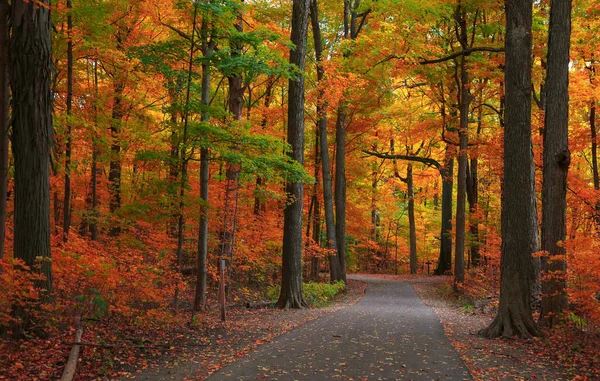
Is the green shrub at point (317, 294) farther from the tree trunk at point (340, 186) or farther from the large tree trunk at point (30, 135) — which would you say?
the large tree trunk at point (30, 135)

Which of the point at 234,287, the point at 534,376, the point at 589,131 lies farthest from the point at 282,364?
the point at 589,131

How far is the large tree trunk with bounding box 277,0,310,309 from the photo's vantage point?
13.0 m

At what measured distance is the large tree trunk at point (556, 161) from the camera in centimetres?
849

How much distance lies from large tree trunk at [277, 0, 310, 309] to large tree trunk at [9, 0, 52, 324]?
703cm

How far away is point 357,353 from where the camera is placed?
7020 millimetres

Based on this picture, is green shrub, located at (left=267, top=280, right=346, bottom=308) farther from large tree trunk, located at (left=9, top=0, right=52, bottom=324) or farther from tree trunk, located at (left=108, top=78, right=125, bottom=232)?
large tree trunk, located at (left=9, top=0, right=52, bottom=324)

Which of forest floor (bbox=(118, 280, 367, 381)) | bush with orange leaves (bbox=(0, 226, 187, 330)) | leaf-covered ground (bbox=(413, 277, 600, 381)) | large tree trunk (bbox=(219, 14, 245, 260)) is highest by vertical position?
large tree trunk (bbox=(219, 14, 245, 260))

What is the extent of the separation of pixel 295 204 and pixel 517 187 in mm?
6138

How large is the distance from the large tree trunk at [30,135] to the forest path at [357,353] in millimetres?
3508

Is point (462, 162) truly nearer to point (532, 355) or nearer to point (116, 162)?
point (532, 355)

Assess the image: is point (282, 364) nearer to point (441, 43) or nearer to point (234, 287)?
point (234, 287)

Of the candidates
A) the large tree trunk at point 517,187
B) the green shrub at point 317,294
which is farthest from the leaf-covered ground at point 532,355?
the green shrub at point 317,294

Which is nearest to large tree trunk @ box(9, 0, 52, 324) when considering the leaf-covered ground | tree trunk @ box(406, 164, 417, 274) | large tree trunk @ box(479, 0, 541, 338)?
the leaf-covered ground

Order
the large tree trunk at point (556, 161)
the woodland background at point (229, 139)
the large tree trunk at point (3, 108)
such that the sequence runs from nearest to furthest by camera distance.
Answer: the large tree trunk at point (3, 108)
the woodland background at point (229, 139)
the large tree trunk at point (556, 161)
